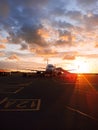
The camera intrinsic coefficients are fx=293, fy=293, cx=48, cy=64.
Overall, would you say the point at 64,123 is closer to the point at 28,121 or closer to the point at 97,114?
the point at 28,121

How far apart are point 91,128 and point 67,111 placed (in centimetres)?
472

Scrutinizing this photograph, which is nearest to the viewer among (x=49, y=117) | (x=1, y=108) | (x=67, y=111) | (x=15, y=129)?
(x=15, y=129)

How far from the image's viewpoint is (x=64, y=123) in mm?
13086

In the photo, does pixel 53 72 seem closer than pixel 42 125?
No

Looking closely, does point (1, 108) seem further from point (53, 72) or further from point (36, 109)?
point (53, 72)

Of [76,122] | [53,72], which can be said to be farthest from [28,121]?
[53,72]

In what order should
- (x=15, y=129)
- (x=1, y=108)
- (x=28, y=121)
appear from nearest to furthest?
(x=15, y=129)
(x=28, y=121)
(x=1, y=108)

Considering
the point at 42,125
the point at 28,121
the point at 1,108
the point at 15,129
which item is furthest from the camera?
the point at 1,108

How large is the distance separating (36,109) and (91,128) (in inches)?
240

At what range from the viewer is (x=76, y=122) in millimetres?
13305

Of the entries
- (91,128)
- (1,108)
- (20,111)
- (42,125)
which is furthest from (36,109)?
(91,128)

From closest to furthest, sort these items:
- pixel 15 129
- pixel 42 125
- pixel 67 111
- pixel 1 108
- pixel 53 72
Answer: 1. pixel 15 129
2. pixel 42 125
3. pixel 67 111
4. pixel 1 108
5. pixel 53 72

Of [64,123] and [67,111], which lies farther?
[67,111]

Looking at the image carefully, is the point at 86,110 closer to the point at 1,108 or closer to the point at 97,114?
the point at 97,114
